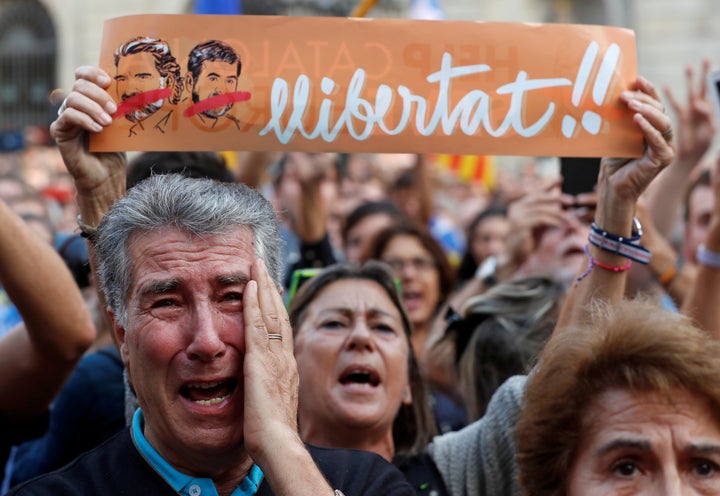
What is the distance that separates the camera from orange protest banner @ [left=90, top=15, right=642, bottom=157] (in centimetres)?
309

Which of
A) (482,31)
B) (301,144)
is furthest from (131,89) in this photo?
(482,31)

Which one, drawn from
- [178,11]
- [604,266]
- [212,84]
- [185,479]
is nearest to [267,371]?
[185,479]

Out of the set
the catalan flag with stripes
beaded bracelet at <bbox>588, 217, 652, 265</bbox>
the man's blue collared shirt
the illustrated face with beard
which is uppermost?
the illustrated face with beard

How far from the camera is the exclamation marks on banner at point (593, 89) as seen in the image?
10.4ft

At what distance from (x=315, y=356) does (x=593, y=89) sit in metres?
1.27

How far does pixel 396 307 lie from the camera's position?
399 cm

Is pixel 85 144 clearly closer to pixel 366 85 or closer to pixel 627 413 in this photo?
pixel 366 85

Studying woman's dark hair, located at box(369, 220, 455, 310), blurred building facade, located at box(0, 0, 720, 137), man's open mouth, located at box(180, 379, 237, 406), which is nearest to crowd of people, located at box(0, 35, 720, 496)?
man's open mouth, located at box(180, 379, 237, 406)

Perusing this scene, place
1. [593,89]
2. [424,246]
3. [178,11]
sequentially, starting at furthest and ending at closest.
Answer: [178,11]
[424,246]
[593,89]

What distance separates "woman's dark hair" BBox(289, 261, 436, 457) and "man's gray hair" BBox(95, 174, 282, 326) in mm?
1220

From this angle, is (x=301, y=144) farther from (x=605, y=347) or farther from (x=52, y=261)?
(x=605, y=347)

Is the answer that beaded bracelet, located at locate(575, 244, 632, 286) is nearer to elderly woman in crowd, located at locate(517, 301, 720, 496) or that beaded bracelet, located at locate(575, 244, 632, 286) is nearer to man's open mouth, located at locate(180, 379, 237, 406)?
elderly woman in crowd, located at locate(517, 301, 720, 496)

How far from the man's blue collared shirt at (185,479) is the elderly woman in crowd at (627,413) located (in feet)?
2.02

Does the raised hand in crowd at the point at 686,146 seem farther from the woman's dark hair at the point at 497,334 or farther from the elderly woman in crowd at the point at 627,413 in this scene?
the elderly woman in crowd at the point at 627,413
